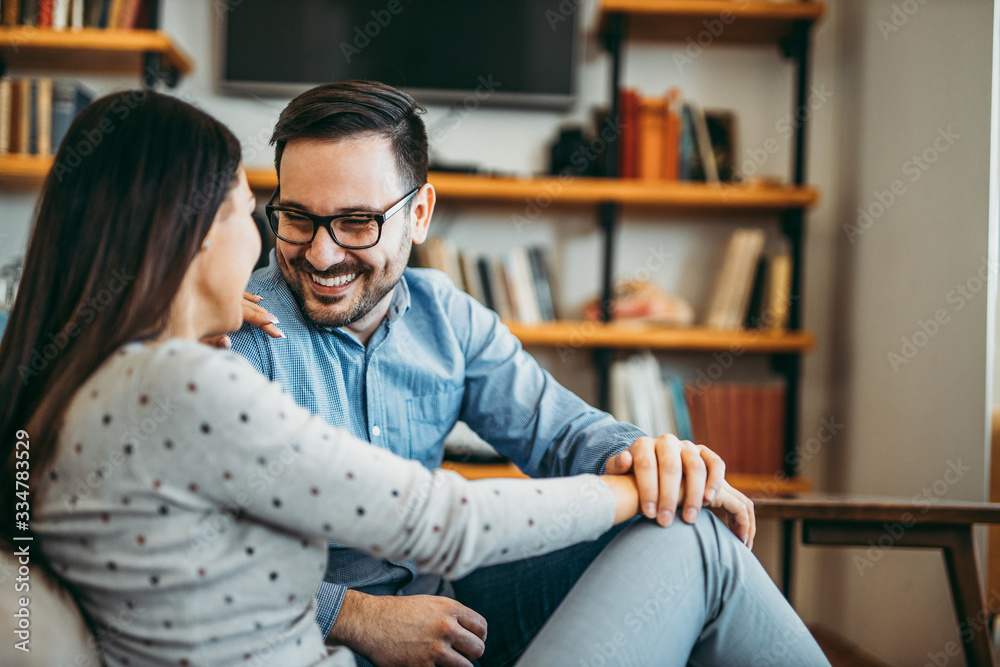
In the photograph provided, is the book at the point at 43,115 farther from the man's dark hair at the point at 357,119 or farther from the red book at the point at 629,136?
the red book at the point at 629,136

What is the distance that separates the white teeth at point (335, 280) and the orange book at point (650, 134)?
1302mm

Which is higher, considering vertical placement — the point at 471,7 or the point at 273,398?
the point at 471,7

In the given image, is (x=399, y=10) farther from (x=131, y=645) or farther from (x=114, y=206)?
(x=131, y=645)

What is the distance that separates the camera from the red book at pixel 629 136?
2.20 m

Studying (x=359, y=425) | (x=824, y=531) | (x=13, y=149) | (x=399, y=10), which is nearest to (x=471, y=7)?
(x=399, y=10)

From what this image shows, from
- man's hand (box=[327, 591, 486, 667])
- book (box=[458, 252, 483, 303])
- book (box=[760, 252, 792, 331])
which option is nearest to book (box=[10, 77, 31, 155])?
book (box=[458, 252, 483, 303])

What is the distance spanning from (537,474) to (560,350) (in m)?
1.20

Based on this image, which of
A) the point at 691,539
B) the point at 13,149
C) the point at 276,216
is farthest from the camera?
the point at 13,149

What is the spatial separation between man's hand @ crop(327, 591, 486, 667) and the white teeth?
A: 0.46 meters

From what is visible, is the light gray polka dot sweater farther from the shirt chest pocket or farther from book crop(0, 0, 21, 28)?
book crop(0, 0, 21, 28)

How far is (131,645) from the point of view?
660 mm

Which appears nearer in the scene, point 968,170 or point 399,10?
point 968,170

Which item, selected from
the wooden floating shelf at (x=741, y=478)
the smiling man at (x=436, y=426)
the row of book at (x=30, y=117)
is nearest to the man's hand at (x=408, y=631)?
the smiling man at (x=436, y=426)

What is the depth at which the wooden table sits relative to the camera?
108 cm
